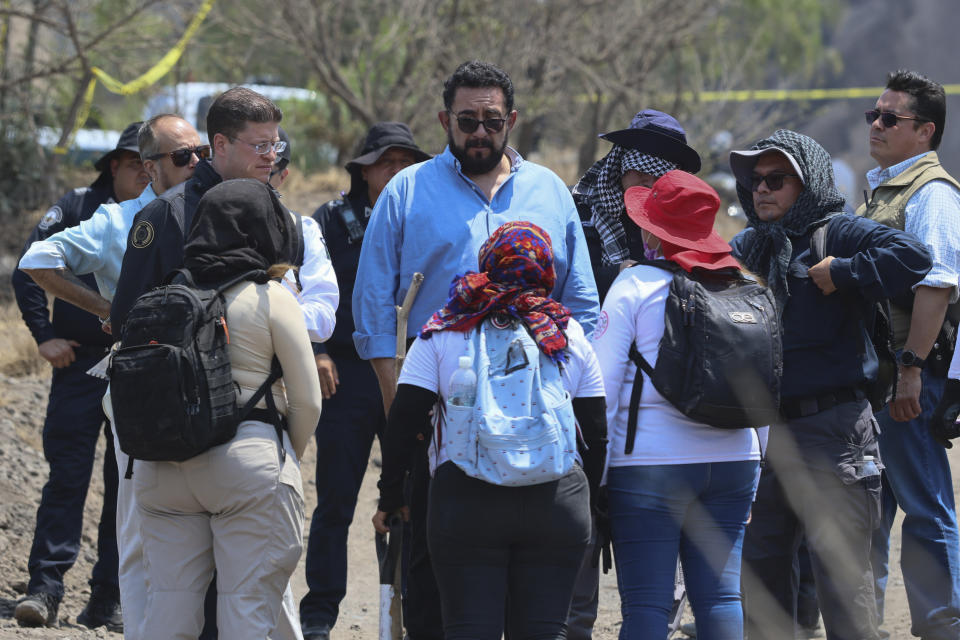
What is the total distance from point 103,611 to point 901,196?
393 centimetres

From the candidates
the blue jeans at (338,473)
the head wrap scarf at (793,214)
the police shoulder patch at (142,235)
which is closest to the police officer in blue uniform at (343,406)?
the blue jeans at (338,473)

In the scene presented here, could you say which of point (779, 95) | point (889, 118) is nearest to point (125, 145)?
point (889, 118)

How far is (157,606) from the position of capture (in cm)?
361

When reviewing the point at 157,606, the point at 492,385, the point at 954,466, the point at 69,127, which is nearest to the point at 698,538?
the point at 492,385

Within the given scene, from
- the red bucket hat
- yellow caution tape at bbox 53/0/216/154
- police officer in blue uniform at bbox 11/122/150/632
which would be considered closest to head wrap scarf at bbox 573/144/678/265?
the red bucket hat

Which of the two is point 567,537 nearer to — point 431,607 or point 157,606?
point 431,607

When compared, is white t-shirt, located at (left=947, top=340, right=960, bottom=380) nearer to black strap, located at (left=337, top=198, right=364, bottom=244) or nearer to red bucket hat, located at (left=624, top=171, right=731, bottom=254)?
red bucket hat, located at (left=624, top=171, right=731, bottom=254)

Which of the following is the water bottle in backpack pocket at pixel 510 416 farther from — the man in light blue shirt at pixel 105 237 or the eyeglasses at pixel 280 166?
the man in light blue shirt at pixel 105 237

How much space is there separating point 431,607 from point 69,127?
8.08 m

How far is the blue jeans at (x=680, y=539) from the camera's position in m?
3.68

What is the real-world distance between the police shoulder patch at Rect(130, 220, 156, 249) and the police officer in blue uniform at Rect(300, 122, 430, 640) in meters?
1.28

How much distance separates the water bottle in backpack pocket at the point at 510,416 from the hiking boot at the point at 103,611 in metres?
2.69

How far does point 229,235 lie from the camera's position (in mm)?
3621

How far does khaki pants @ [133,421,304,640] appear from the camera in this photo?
11.7ft
